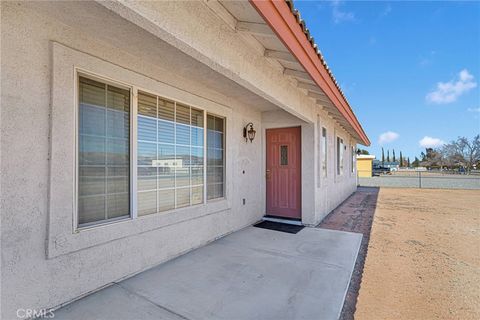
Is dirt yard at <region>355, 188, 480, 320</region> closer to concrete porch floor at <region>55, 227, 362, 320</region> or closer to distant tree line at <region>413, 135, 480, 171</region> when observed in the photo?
concrete porch floor at <region>55, 227, 362, 320</region>

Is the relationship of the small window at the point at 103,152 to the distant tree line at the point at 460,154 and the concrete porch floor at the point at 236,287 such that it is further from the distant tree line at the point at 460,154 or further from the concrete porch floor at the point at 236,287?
the distant tree line at the point at 460,154

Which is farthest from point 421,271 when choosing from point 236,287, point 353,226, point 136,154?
point 136,154

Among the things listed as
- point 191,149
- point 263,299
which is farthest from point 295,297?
point 191,149

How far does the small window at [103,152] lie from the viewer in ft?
9.43

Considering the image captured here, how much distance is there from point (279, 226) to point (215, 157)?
2534mm

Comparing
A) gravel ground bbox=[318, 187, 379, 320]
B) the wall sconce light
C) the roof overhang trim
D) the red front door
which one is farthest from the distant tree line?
the roof overhang trim

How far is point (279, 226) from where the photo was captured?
6.14 meters

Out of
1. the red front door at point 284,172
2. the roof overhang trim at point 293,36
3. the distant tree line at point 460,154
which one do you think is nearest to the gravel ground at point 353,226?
the red front door at point 284,172

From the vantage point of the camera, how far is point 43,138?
2432mm

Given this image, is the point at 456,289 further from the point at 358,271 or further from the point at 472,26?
the point at 472,26

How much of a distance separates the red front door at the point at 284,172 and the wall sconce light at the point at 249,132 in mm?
869

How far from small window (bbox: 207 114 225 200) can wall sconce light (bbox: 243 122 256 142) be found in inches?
33.4

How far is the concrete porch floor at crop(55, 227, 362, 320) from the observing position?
2572 mm

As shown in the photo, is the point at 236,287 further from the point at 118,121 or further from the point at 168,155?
the point at 118,121
